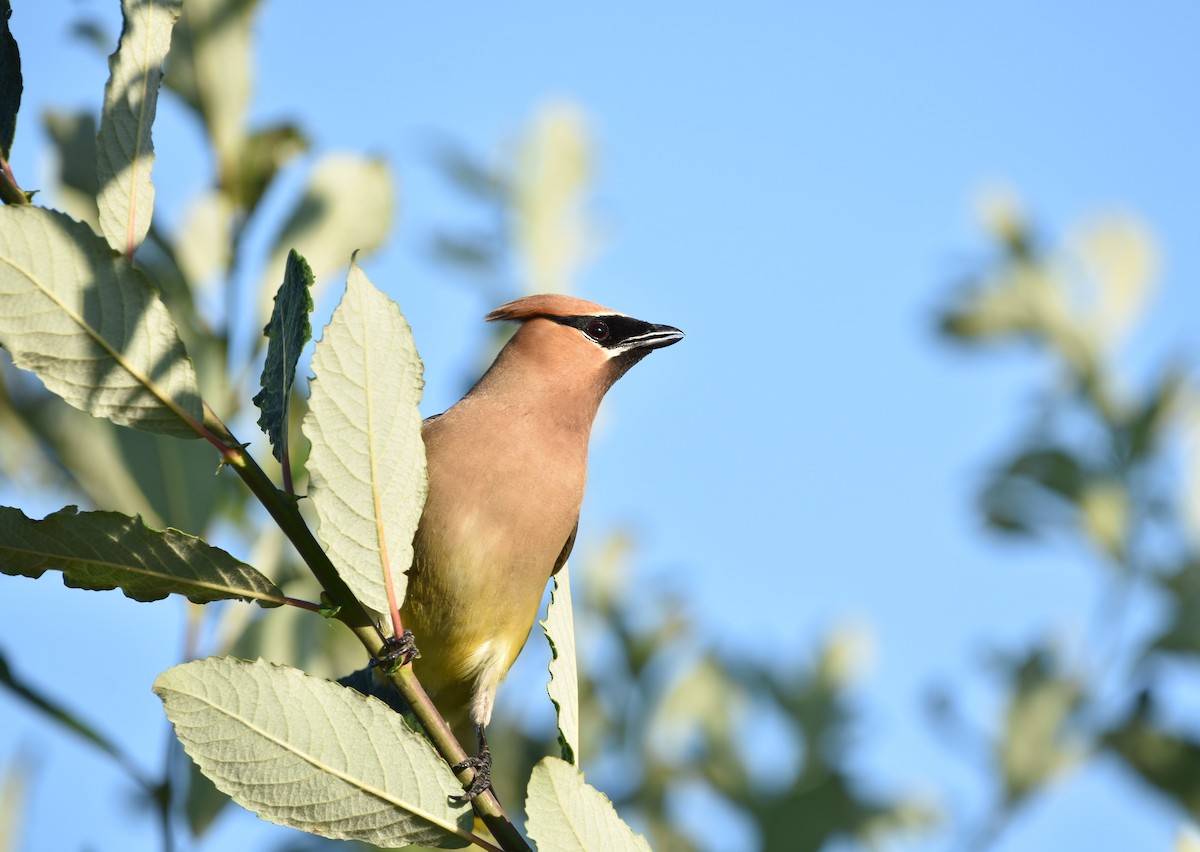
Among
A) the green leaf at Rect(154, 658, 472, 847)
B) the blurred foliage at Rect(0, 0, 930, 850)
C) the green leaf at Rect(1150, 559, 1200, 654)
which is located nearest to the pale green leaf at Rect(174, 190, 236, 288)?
the blurred foliage at Rect(0, 0, 930, 850)

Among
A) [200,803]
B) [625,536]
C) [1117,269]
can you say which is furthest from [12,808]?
[1117,269]

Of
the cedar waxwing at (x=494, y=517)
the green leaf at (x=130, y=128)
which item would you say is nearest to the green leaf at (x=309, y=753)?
the green leaf at (x=130, y=128)

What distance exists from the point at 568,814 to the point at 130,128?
0.92 metres

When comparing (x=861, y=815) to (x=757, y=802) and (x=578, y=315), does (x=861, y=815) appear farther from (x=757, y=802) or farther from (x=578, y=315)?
(x=578, y=315)

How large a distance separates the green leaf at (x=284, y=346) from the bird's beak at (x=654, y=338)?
1.98 meters

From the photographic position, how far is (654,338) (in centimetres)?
352

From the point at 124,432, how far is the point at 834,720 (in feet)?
7.34

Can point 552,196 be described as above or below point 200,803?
above

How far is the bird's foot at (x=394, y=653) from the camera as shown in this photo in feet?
5.18

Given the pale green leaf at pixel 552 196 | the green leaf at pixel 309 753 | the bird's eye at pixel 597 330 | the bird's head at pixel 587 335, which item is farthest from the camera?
the pale green leaf at pixel 552 196

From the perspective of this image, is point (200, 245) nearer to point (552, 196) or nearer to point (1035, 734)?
point (552, 196)

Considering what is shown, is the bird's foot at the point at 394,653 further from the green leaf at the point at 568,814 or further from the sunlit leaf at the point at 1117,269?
the sunlit leaf at the point at 1117,269

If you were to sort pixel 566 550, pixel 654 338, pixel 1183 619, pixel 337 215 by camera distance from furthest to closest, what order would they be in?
pixel 1183 619, pixel 654 338, pixel 566 550, pixel 337 215

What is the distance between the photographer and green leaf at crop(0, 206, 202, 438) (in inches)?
53.9
